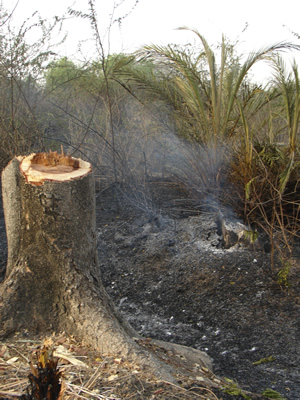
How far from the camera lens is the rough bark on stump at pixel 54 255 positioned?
2293 mm

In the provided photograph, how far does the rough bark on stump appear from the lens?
2.29 meters

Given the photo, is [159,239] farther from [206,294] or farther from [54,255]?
[54,255]

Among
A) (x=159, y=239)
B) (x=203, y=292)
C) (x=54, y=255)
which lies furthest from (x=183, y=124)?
(x=54, y=255)

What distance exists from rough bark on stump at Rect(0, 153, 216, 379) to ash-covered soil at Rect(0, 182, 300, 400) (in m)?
0.95

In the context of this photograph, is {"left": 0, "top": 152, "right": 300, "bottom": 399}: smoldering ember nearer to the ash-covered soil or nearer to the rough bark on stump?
the ash-covered soil

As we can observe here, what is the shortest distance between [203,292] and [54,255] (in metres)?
1.70

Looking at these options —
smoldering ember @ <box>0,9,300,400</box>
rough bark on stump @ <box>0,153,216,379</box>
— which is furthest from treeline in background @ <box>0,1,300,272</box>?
rough bark on stump @ <box>0,153,216,379</box>

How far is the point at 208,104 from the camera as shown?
207 inches

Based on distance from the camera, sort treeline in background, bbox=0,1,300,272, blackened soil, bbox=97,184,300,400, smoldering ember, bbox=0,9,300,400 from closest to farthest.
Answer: smoldering ember, bbox=0,9,300,400, blackened soil, bbox=97,184,300,400, treeline in background, bbox=0,1,300,272

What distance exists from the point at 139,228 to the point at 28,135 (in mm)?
1755

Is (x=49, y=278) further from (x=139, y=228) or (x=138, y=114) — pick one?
(x=138, y=114)

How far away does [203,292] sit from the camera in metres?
3.65

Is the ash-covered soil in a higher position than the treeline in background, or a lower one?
lower

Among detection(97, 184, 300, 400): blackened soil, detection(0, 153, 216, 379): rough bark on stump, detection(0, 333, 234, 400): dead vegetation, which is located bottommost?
detection(97, 184, 300, 400): blackened soil
